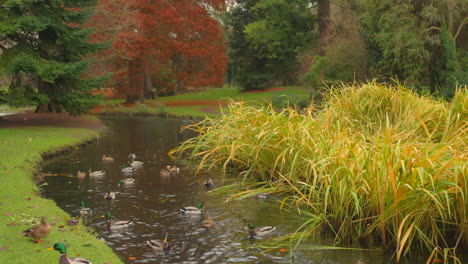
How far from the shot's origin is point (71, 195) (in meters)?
11.7

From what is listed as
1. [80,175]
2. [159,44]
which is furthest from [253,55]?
[80,175]

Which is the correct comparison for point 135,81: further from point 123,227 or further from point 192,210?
point 123,227

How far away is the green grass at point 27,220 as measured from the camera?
7258 millimetres

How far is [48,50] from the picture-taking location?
2333cm

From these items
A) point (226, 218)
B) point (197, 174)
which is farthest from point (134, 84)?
point (226, 218)

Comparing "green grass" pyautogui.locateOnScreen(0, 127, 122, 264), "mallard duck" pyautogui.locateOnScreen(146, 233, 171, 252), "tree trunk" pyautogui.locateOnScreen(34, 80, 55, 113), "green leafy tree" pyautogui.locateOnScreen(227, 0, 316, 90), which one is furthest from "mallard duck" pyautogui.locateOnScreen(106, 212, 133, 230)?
"green leafy tree" pyautogui.locateOnScreen(227, 0, 316, 90)

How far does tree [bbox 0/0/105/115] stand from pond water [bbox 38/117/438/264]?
6055 millimetres

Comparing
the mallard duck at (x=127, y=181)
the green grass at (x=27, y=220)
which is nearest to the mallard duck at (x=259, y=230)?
the green grass at (x=27, y=220)

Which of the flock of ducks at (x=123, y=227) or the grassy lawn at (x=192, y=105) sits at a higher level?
the grassy lawn at (x=192, y=105)

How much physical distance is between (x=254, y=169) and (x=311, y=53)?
25.5 metres

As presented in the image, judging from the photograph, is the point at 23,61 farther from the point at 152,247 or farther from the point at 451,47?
the point at 451,47

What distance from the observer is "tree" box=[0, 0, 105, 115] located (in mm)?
21297

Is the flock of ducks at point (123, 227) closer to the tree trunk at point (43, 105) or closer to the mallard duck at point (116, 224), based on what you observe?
the mallard duck at point (116, 224)

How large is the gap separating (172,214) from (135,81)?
33957 mm
